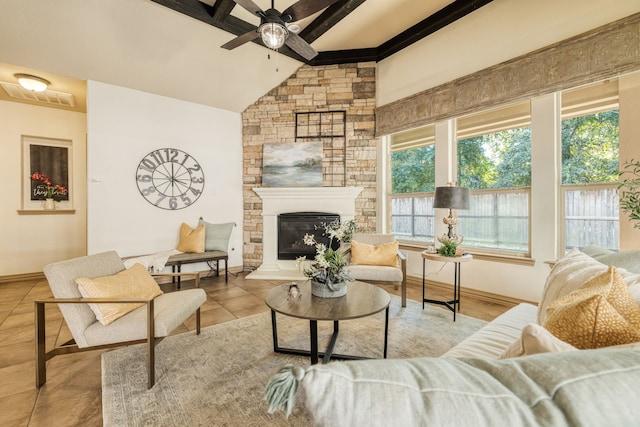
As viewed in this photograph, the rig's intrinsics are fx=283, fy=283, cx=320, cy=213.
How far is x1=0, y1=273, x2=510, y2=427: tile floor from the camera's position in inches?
63.5

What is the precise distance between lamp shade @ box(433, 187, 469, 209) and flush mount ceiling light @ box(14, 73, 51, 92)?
5516mm

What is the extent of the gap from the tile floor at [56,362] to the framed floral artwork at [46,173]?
1570 mm

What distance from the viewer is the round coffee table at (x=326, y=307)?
182cm

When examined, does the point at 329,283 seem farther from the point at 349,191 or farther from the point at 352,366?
the point at 349,191

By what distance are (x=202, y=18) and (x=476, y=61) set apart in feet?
11.6

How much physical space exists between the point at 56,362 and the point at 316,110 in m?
4.51

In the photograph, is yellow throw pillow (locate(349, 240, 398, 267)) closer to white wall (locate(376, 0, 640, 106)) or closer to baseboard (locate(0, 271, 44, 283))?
white wall (locate(376, 0, 640, 106))

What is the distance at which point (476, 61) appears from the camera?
3.61 meters

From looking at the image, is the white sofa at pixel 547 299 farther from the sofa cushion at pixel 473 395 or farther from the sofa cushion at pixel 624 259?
the sofa cushion at pixel 473 395

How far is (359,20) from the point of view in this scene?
4.06 metres

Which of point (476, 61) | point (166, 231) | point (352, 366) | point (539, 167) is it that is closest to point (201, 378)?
point (352, 366)

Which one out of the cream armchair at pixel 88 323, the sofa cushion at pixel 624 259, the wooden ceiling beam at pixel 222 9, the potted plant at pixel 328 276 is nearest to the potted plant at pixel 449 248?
the sofa cushion at pixel 624 259

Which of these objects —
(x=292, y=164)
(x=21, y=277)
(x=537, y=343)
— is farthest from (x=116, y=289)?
(x=21, y=277)

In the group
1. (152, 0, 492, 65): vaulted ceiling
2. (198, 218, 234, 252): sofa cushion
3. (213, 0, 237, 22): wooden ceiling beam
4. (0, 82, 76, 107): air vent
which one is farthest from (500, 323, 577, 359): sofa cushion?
(0, 82, 76, 107): air vent
